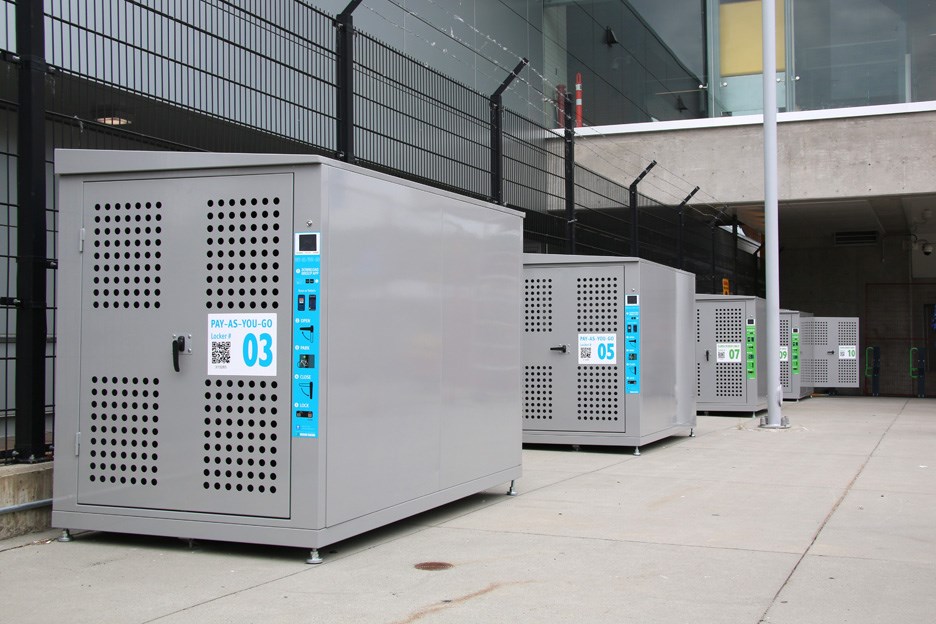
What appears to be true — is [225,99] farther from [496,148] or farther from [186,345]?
[496,148]

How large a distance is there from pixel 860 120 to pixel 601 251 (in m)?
8.45

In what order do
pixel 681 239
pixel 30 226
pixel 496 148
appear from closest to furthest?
pixel 30 226
pixel 496 148
pixel 681 239

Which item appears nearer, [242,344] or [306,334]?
[306,334]

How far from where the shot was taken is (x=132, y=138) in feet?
22.4

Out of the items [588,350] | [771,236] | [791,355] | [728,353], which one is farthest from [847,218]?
[588,350]

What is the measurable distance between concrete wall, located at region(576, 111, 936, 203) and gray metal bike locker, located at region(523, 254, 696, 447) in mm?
10834

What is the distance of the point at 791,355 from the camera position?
22.2 metres

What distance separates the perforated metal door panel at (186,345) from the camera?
5.75 m

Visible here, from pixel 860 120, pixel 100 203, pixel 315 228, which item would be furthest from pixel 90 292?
pixel 860 120

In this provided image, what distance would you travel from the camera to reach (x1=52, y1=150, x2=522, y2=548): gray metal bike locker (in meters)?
5.68

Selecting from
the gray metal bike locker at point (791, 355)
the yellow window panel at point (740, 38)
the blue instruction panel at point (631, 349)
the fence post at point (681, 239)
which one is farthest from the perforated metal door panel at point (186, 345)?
the yellow window panel at point (740, 38)

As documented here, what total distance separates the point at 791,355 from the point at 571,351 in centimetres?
1220

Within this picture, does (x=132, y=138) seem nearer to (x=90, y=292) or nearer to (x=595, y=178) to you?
(x=90, y=292)

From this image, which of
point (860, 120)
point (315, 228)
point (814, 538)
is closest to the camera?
point (315, 228)
